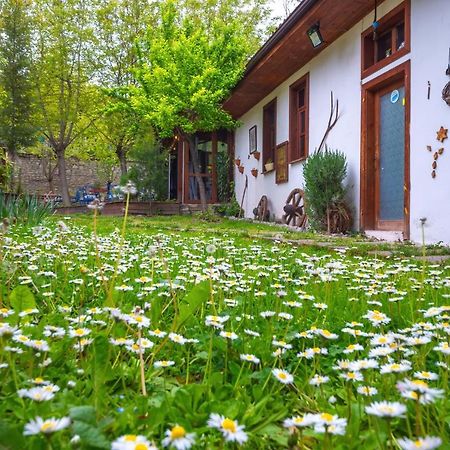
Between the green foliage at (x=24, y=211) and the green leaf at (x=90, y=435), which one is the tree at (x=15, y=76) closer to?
the green foliage at (x=24, y=211)

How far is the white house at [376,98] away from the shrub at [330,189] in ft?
0.57

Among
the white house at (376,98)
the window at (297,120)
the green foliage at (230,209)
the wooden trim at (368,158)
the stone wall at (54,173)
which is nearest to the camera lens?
the white house at (376,98)

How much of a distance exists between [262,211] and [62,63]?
516 inches

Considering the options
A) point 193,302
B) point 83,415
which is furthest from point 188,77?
point 83,415

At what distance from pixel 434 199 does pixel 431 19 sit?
6.38 feet

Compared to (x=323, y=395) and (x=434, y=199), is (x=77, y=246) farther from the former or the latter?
(x=434, y=199)

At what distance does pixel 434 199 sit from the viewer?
16.3 ft

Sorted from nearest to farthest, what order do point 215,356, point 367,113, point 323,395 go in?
point 323,395 → point 215,356 → point 367,113

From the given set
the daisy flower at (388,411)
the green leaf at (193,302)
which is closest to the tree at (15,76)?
the green leaf at (193,302)


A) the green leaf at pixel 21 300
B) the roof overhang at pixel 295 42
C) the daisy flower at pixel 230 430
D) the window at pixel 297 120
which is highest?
the roof overhang at pixel 295 42

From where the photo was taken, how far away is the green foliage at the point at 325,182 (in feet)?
21.7

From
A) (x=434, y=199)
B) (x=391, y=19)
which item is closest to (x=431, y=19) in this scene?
(x=391, y=19)

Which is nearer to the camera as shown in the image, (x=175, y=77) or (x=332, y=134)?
(x=332, y=134)

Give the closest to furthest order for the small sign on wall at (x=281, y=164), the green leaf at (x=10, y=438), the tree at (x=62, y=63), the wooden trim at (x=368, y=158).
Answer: the green leaf at (x=10, y=438), the wooden trim at (x=368, y=158), the small sign on wall at (x=281, y=164), the tree at (x=62, y=63)
